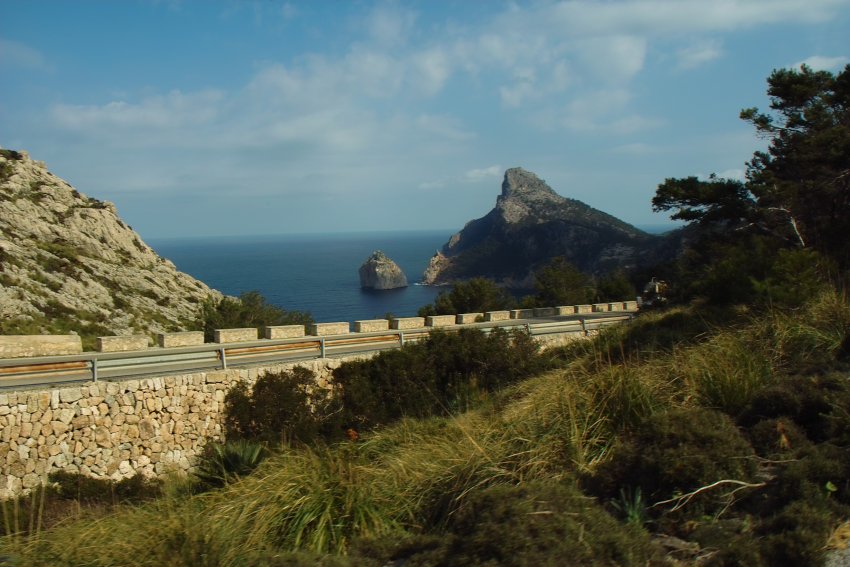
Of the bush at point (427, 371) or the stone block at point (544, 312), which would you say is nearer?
the bush at point (427, 371)

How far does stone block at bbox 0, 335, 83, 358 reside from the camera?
46.2ft

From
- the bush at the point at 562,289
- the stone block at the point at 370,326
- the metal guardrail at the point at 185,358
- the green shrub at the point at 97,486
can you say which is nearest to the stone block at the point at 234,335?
the metal guardrail at the point at 185,358

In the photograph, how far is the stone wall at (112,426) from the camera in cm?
1204

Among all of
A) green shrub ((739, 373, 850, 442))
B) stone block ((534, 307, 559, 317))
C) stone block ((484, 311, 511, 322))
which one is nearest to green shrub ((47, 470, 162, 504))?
green shrub ((739, 373, 850, 442))

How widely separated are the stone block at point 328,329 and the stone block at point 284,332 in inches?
18.3

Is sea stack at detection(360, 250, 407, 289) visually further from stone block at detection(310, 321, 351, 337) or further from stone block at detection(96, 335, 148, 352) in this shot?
stone block at detection(96, 335, 148, 352)

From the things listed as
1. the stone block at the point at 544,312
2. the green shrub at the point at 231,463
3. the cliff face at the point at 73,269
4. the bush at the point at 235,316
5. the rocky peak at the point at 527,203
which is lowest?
the green shrub at the point at 231,463

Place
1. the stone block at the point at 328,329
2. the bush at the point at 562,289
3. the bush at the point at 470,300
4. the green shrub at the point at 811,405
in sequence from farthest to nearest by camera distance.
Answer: the bush at the point at 562,289
the bush at the point at 470,300
the stone block at the point at 328,329
the green shrub at the point at 811,405

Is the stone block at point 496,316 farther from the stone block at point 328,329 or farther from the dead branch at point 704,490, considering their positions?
the dead branch at point 704,490

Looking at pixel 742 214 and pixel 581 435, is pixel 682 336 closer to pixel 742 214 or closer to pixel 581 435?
pixel 581 435

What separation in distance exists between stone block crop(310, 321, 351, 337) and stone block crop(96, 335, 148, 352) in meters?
4.59

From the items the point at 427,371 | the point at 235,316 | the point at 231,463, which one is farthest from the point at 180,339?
the point at 235,316

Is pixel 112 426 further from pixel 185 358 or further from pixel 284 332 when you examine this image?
pixel 284 332

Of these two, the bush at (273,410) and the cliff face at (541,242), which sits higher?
the cliff face at (541,242)
